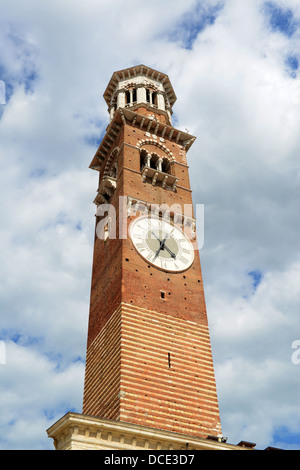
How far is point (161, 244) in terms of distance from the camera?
30.9 metres

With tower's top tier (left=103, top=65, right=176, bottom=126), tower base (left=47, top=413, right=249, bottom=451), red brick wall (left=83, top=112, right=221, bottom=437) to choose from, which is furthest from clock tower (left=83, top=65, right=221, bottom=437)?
tower base (left=47, top=413, right=249, bottom=451)

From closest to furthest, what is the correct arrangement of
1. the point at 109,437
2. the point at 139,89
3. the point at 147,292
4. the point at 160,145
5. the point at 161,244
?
1. the point at 109,437
2. the point at 147,292
3. the point at 161,244
4. the point at 160,145
5. the point at 139,89

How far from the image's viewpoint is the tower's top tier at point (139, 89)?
43.0 metres

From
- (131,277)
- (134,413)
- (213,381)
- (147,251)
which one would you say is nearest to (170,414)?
(134,413)

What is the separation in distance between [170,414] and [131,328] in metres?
4.53

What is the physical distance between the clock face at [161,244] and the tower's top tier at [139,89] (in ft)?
44.9

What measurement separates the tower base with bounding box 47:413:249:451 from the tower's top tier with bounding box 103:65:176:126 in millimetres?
28042

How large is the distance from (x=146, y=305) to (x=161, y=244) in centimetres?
466

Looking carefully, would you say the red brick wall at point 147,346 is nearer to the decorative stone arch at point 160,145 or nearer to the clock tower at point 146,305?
the clock tower at point 146,305

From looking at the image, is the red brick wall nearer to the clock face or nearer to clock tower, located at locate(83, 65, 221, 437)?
clock tower, located at locate(83, 65, 221, 437)

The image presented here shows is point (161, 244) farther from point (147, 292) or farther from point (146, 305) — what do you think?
point (146, 305)

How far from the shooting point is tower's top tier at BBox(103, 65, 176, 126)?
43000 millimetres

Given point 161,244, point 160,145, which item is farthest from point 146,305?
point 160,145
